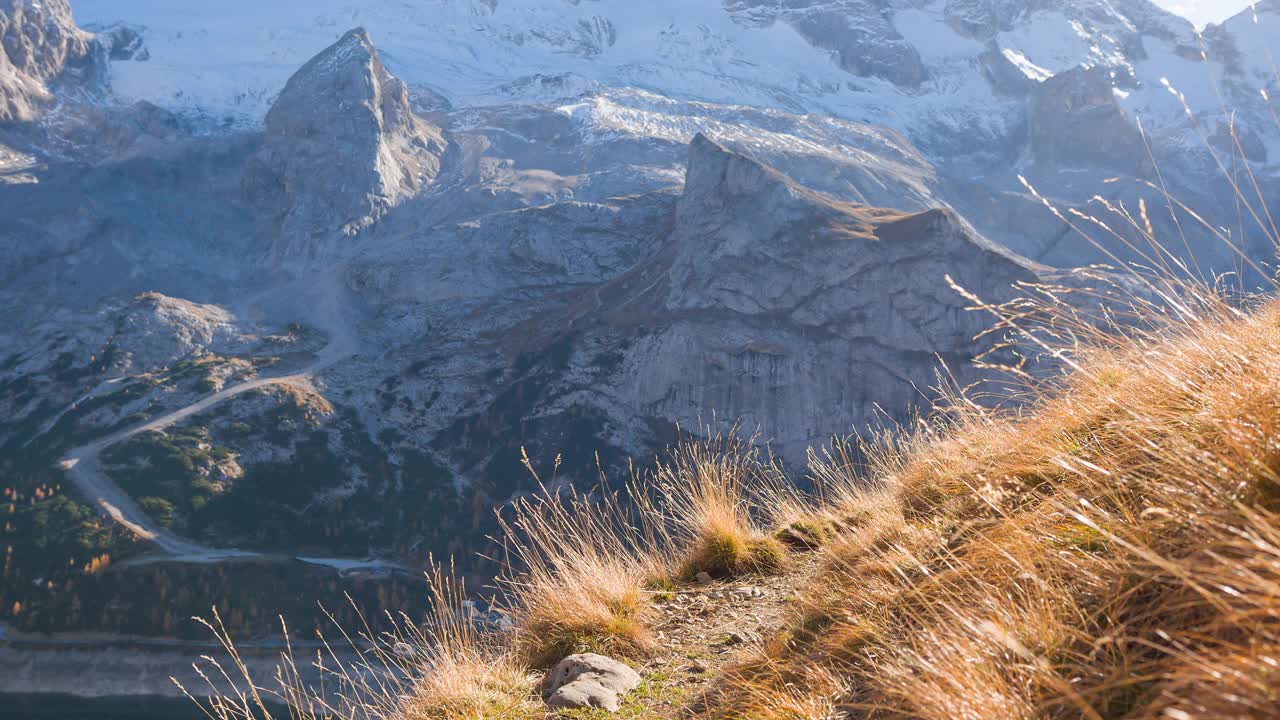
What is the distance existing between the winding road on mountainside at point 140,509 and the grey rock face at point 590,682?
83.6 metres

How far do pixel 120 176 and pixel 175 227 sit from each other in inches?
805

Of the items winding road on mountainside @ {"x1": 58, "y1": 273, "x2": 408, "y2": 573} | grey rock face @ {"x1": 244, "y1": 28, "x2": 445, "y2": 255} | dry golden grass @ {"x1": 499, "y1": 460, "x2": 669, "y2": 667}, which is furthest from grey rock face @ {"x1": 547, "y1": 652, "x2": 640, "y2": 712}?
grey rock face @ {"x1": 244, "y1": 28, "x2": 445, "y2": 255}

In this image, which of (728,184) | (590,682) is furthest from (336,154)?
(590,682)

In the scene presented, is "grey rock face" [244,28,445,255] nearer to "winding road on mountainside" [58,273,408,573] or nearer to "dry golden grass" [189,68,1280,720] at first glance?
"winding road on mountainside" [58,273,408,573]

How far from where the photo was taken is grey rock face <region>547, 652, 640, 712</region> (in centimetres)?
462

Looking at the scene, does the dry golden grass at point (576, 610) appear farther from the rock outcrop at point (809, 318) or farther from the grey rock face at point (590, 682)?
the rock outcrop at point (809, 318)

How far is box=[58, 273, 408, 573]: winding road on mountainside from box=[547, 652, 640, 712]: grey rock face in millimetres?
83642

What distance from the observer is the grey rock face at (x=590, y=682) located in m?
4.62

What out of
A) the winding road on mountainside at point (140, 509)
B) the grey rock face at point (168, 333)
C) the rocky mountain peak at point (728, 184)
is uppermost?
the rocky mountain peak at point (728, 184)

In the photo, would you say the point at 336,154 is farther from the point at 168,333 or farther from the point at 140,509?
the point at 140,509

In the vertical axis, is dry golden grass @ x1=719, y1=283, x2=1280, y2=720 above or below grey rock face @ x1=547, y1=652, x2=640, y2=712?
above

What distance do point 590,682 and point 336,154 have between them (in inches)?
7529

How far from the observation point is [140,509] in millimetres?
85125

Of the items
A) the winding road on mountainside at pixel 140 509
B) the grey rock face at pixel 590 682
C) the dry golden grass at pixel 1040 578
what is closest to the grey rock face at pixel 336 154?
the winding road on mountainside at pixel 140 509
